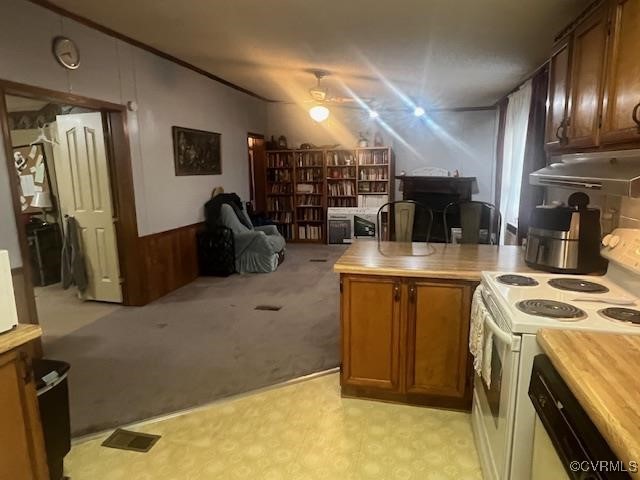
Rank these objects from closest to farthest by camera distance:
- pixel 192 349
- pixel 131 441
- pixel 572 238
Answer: pixel 572 238 → pixel 131 441 → pixel 192 349

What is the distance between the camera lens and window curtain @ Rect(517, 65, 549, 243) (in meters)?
3.98

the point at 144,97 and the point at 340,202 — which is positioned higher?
the point at 144,97

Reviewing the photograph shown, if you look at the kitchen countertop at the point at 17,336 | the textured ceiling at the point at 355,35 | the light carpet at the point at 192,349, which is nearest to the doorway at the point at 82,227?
the light carpet at the point at 192,349

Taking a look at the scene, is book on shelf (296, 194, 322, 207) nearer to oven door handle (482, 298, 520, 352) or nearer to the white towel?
the white towel

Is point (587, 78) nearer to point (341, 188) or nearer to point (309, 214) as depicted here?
point (341, 188)

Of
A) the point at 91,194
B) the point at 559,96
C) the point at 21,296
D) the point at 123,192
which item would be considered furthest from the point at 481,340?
the point at 91,194

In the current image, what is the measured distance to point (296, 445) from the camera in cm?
212

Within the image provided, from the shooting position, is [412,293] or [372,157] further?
[372,157]

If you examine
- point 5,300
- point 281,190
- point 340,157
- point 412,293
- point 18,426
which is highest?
point 340,157

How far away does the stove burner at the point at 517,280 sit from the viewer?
1.87m

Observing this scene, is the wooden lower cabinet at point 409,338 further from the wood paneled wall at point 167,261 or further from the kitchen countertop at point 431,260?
the wood paneled wall at point 167,261

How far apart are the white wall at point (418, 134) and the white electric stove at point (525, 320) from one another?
5514mm

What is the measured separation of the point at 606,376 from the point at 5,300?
1.80 meters

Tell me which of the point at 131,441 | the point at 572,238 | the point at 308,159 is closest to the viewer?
the point at 572,238
